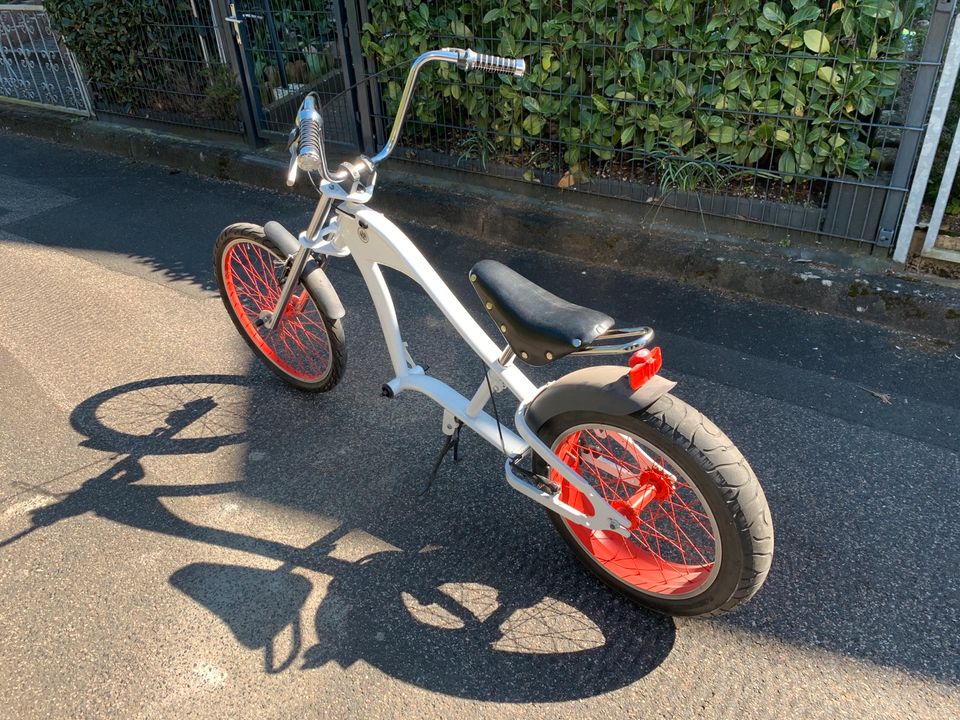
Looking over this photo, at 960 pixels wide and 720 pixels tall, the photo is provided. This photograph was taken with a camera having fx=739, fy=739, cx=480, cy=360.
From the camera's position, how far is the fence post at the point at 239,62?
19.5 ft

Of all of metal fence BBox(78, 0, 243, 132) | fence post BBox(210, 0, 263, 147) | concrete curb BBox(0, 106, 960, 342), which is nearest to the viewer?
concrete curb BBox(0, 106, 960, 342)

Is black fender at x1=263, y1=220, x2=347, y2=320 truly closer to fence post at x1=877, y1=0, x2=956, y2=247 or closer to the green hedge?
the green hedge

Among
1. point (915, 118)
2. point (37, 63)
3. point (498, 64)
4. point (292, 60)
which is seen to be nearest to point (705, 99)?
point (915, 118)

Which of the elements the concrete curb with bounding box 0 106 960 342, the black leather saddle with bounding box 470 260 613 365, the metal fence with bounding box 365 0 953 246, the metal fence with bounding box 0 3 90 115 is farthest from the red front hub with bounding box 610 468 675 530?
the metal fence with bounding box 0 3 90 115

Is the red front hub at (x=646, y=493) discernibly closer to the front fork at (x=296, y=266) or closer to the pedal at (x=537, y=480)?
the pedal at (x=537, y=480)

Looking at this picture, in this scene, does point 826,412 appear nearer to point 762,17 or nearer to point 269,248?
point 762,17

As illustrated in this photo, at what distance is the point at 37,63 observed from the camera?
299 inches

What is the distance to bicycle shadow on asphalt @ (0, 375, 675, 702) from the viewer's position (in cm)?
217

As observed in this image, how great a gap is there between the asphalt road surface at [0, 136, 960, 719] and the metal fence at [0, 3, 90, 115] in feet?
14.5

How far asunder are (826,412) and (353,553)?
2.05 metres

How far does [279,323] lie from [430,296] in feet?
3.04

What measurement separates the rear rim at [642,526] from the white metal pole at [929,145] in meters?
2.24

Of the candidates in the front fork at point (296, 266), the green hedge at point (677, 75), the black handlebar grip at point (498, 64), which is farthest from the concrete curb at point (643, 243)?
the black handlebar grip at point (498, 64)

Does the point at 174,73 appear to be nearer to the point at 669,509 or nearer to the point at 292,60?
the point at 292,60
